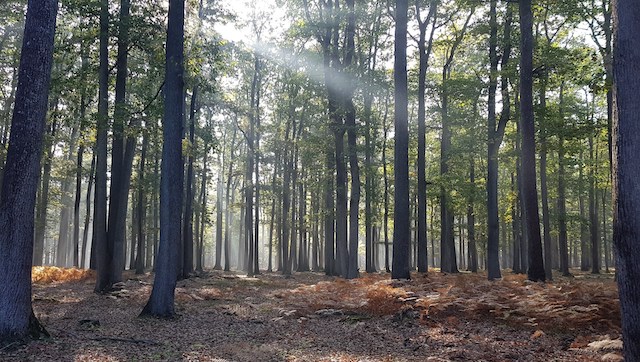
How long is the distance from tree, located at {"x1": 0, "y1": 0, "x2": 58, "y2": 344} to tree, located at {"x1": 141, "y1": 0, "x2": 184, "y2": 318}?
3526mm

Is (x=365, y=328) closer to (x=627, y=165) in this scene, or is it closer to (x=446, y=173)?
(x=627, y=165)

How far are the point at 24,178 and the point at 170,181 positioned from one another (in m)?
4.00

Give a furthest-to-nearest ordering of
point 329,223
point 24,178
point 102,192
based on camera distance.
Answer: point 329,223 → point 102,192 → point 24,178

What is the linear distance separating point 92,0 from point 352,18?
10856 millimetres

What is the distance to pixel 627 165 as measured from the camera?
15.1 ft

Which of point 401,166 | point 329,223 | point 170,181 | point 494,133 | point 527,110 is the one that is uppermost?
point 494,133

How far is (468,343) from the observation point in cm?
718

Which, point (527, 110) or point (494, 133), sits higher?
point (494, 133)

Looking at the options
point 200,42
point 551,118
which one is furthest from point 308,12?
point 551,118

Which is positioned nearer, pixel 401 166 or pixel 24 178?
pixel 24 178

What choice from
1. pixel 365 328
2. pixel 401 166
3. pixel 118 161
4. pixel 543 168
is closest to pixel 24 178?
pixel 365 328

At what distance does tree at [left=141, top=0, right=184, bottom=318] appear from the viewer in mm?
10695

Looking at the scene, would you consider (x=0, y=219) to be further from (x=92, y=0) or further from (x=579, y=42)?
(x=579, y=42)

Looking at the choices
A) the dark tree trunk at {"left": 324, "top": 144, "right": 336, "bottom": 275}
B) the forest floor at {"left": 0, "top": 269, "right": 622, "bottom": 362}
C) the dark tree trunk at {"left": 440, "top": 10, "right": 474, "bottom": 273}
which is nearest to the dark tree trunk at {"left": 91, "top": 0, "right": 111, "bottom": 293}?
the forest floor at {"left": 0, "top": 269, "right": 622, "bottom": 362}
